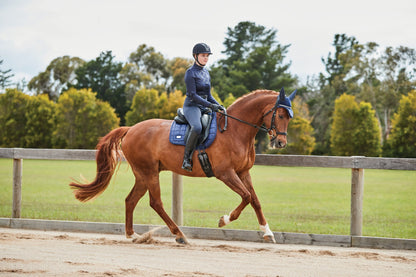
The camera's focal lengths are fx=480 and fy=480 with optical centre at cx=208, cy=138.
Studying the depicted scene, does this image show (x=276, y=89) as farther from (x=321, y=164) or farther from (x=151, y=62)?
(x=321, y=164)

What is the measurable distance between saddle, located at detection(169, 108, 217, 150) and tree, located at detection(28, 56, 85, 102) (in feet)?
244

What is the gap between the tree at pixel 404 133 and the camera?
43031 mm

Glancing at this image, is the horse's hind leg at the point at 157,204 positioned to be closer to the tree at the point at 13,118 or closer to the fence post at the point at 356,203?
the fence post at the point at 356,203

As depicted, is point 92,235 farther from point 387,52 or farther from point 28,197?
point 387,52

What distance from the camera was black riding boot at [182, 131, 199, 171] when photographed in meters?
7.05

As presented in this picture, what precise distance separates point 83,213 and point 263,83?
4715 cm

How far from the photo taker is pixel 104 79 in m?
69.4

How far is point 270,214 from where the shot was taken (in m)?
12.2

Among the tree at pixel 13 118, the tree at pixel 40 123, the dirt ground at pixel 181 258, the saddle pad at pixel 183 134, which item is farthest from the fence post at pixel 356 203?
the tree at pixel 13 118

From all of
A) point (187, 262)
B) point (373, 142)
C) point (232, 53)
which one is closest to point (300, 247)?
point (187, 262)

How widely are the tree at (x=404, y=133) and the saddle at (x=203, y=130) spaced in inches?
1553

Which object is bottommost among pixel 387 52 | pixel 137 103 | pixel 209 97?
pixel 209 97

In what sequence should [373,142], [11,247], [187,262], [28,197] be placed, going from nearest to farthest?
[187,262] → [11,247] → [28,197] → [373,142]

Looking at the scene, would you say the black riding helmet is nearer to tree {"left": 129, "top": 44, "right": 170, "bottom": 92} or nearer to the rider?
the rider
